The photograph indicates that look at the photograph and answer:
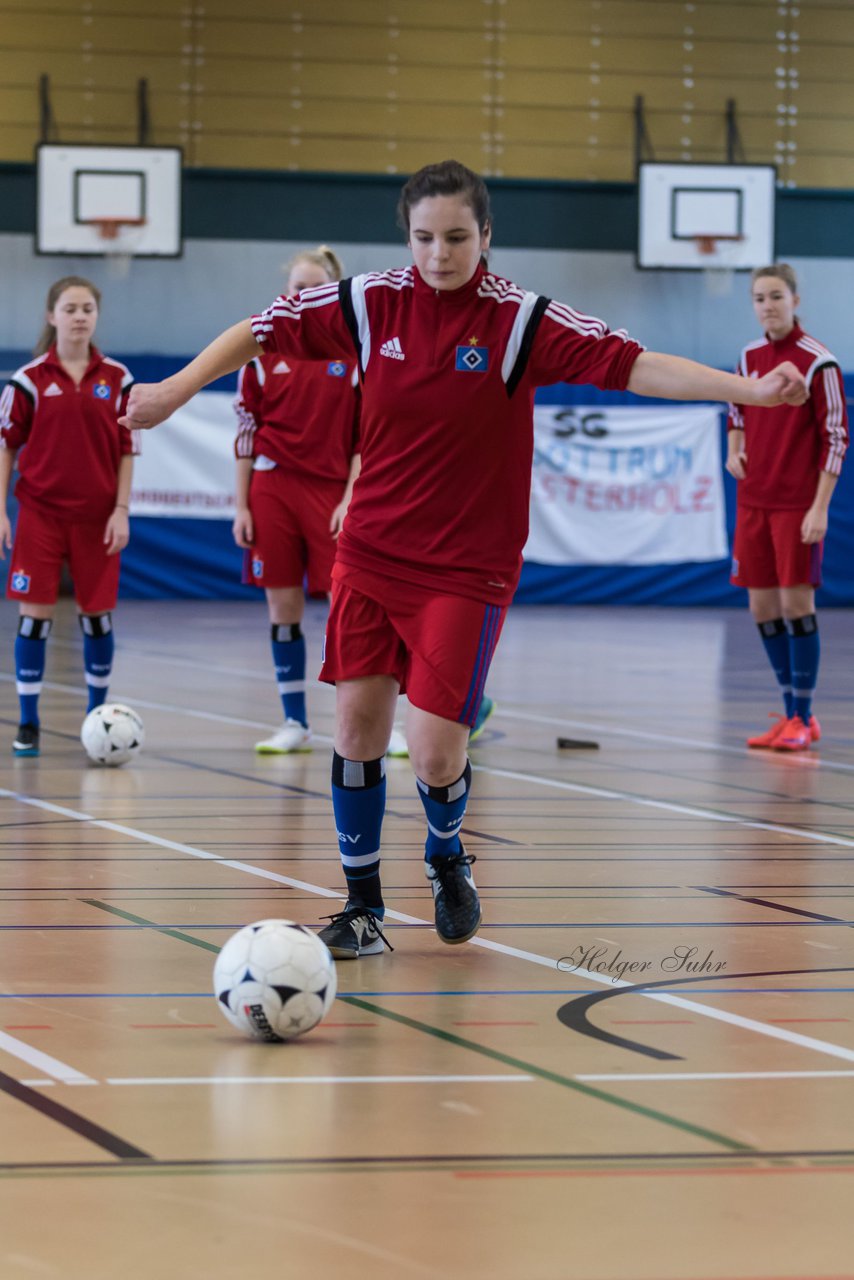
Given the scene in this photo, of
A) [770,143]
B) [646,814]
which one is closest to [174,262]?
[770,143]

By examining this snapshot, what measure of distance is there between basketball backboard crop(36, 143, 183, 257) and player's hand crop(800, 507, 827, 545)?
1174 cm

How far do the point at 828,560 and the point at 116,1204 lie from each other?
17.5m

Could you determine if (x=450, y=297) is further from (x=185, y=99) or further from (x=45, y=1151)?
(x=185, y=99)

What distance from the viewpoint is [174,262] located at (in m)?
19.0

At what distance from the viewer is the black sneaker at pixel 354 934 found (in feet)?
13.3

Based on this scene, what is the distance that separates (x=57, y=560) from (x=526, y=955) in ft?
13.5

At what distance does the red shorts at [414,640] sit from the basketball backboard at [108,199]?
14.9 meters

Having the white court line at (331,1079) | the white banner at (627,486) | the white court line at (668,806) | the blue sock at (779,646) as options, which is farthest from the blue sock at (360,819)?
the white banner at (627,486)

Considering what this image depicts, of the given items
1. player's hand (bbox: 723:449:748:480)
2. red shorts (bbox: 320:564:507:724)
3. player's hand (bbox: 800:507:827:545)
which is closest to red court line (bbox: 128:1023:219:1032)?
red shorts (bbox: 320:564:507:724)

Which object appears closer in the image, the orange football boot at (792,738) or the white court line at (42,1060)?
the white court line at (42,1060)

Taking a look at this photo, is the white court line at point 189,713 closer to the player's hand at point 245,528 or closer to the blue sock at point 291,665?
the blue sock at point 291,665

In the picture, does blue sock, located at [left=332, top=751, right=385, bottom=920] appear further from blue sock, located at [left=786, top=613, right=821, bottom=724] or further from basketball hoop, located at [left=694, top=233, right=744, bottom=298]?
basketball hoop, located at [left=694, top=233, right=744, bottom=298]

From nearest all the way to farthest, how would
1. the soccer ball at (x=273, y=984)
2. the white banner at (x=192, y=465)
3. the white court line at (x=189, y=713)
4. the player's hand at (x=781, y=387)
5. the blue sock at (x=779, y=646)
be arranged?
the soccer ball at (x=273, y=984) → the player's hand at (x=781, y=387) → the blue sock at (x=779, y=646) → the white court line at (x=189, y=713) → the white banner at (x=192, y=465)

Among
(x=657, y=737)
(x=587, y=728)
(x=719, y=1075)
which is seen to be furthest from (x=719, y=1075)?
(x=587, y=728)
